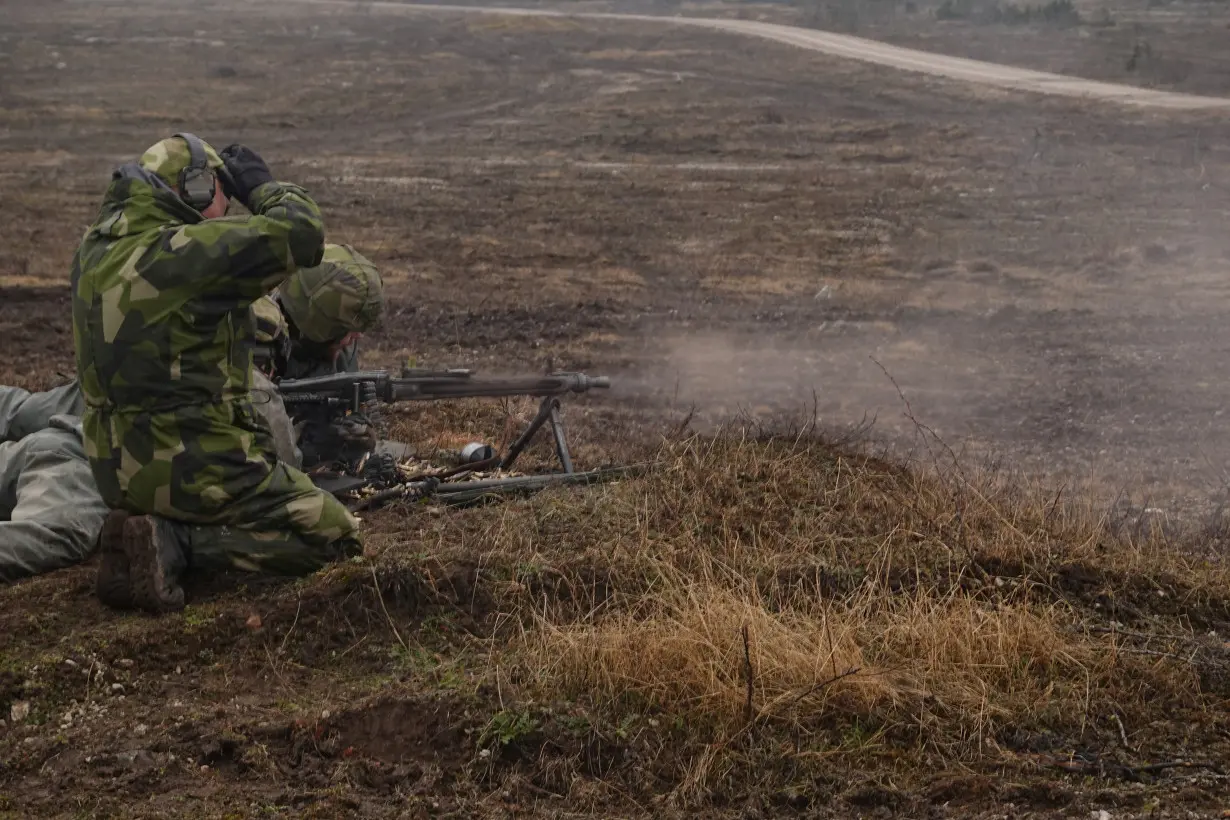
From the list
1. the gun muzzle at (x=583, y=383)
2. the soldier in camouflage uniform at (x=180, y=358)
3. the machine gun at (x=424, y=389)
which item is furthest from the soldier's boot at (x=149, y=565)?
the gun muzzle at (x=583, y=383)

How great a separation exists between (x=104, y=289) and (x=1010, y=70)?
30.3 m

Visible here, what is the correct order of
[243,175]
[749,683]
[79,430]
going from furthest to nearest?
[79,430] < [243,175] < [749,683]

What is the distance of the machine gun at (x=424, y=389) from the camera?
6.36 metres

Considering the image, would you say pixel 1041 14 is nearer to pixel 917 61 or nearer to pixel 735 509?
pixel 917 61

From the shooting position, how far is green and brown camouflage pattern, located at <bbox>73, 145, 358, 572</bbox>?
4734 mm

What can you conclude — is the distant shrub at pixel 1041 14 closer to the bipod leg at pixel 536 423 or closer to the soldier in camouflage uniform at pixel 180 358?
the bipod leg at pixel 536 423

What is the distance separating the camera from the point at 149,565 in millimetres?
4840

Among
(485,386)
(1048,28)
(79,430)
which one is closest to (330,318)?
(485,386)

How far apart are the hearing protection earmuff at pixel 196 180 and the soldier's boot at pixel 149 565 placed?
1.19 metres

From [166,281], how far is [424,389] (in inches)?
77.8

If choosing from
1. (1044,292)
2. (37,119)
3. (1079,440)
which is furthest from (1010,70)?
(1079,440)

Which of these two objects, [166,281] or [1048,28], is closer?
[166,281]

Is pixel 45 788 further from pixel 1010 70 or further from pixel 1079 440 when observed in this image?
pixel 1010 70

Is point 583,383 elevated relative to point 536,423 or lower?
elevated
